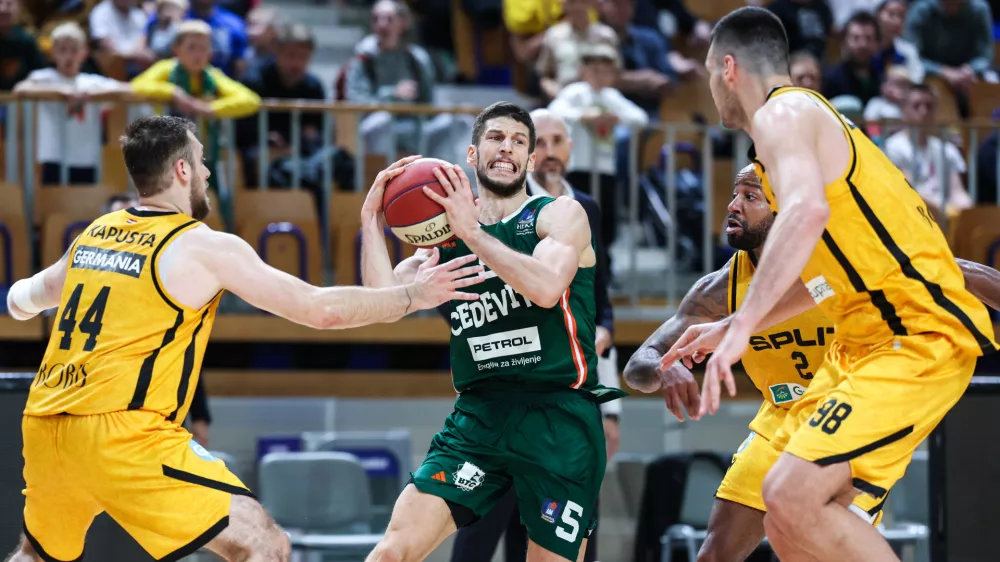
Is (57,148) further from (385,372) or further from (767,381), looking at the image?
(767,381)

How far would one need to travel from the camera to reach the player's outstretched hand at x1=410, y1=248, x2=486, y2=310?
4410mm

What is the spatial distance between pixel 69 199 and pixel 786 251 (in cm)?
632

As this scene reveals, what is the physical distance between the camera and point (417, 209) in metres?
4.48

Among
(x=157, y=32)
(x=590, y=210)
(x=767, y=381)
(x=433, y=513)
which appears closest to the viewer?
(x=433, y=513)

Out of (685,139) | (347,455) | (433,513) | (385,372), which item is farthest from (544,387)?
(685,139)

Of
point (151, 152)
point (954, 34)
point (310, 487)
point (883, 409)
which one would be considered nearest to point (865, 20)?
point (954, 34)

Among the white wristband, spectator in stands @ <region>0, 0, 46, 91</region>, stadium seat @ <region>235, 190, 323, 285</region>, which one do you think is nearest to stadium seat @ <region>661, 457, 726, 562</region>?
stadium seat @ <region>235, 190, 323, 285</region>

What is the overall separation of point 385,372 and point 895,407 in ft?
18.4

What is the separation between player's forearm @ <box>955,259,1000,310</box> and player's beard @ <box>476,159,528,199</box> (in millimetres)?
1678

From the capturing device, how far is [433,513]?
4.51 metres

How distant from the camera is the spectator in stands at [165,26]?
9.77 meters

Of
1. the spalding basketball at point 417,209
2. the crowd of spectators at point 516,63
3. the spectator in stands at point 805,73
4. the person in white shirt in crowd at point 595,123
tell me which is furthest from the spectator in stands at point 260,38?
the spalding basketball at point 417,209

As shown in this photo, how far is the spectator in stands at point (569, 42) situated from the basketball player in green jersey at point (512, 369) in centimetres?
503

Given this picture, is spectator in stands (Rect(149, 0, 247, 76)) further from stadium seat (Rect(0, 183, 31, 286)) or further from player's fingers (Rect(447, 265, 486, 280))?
player's fingers (Rect(447, 265, 486, 280))
